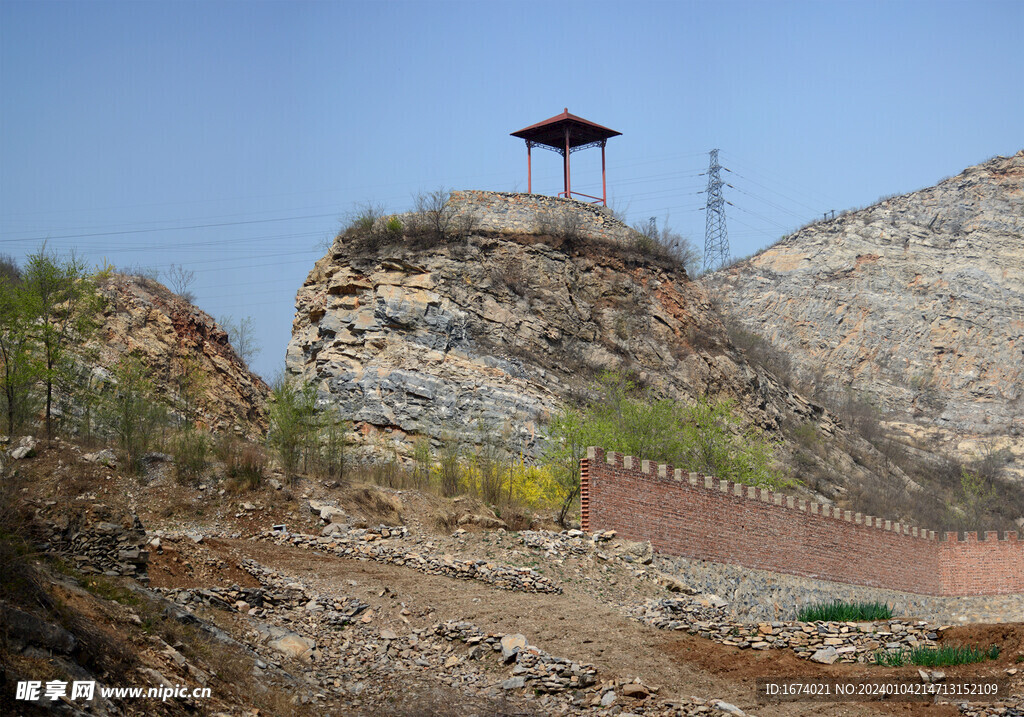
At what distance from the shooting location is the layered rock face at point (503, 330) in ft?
117

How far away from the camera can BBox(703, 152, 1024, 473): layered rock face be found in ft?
203

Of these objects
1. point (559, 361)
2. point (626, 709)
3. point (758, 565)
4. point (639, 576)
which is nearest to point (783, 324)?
point (559, 361)

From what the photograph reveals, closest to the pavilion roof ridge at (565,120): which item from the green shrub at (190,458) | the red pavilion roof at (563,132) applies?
the red pavilion roof at (563,132)

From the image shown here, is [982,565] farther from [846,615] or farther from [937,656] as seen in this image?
[937,656]

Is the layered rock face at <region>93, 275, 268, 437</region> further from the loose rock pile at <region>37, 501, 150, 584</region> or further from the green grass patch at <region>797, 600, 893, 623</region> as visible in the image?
the green grass patch at <region>797, 600, 893, 623</region>

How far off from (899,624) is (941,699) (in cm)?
283

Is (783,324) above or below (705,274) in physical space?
below

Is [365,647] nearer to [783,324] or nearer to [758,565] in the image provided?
[758,565]

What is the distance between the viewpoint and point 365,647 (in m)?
14.2

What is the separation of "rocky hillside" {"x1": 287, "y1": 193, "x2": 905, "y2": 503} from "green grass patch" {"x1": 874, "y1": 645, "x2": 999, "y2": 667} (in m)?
20.9

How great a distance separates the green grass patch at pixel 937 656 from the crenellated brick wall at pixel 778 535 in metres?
9.07

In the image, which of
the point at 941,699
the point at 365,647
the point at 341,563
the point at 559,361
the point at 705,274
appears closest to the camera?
the point at 941,699

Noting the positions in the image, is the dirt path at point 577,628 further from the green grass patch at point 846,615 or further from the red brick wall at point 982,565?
the red brick wall at point 982,565

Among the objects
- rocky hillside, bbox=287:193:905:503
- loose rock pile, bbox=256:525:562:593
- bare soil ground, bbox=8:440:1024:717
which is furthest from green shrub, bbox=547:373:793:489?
loose rock pile, bbox=256:525:562:593
